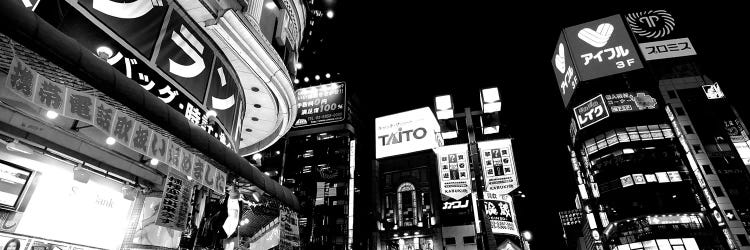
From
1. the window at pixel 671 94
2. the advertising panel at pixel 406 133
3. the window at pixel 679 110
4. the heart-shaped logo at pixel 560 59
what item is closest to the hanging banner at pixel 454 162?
the advertising panel at pixel 406 133

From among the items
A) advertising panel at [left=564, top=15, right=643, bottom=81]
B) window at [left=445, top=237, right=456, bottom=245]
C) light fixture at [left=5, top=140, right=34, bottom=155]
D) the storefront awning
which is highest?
advertising panel at [left=564, top=15, right=643, bottom=81]

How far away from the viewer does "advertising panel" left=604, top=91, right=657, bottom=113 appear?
51.9 meters

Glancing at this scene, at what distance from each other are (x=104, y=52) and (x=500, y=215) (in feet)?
55.4

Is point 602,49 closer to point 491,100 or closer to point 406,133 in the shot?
point 406,133

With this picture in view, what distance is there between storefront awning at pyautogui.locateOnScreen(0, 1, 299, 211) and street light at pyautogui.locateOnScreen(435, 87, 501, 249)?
7.65 meters

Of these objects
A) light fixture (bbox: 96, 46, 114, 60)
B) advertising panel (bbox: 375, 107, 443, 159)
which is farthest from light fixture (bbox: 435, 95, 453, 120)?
advertising panel (bbox: 375, 107, 443, 159)

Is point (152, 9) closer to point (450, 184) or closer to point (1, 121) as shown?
point (1, 121)

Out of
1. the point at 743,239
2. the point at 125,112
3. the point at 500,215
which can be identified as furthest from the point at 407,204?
the point at 125,112

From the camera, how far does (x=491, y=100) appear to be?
46.5ft

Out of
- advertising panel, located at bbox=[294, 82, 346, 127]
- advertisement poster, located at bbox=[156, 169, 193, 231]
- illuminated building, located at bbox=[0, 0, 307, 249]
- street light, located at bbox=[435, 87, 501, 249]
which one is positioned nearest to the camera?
illuminated building, located at bbox=[0, 0, 307, 249]

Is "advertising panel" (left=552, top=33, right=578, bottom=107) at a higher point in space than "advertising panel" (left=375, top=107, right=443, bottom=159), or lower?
higher

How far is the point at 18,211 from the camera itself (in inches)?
296

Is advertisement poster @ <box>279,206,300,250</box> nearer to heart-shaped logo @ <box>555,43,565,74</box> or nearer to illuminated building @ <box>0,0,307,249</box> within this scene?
illuminated building @ <box>0,0,307,249</box>

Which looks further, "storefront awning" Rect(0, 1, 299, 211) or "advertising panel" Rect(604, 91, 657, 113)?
"advertising panel" Rect(604, 91, 657, 113)
